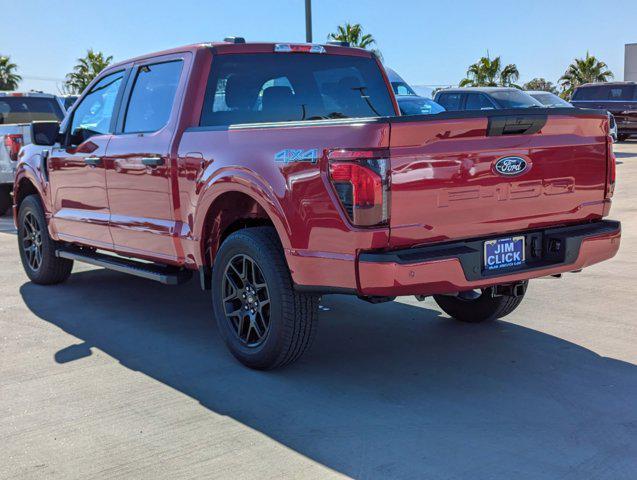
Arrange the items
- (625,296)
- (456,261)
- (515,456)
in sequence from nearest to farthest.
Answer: (515,456)
(456,261)
(625,296)

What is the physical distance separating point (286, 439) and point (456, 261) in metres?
1.22

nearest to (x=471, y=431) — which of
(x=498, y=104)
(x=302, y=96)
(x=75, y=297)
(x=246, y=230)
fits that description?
(x=246, y=230)

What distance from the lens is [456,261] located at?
4.09m

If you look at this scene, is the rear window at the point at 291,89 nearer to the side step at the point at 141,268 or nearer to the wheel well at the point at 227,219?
the wheel well at the point at 227,219

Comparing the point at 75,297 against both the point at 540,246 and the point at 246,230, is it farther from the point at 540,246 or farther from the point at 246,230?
the point at 540,246

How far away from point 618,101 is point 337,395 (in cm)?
2401

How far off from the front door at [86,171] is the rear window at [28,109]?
23.5ft

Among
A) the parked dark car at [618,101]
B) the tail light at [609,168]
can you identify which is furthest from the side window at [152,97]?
the parked dark car at [618,101]

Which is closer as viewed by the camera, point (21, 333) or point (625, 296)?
point (21, 333)

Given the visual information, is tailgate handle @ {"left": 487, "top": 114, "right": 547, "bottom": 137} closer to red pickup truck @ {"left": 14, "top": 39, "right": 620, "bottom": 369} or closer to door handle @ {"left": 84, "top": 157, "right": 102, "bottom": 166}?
red pickup truck @ {"left": 14, "top": 39, "right": 620, "bottom": 369}

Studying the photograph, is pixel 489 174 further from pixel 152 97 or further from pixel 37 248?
pixel 37 248

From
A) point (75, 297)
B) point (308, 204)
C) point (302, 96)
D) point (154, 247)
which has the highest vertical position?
point (302, 96)

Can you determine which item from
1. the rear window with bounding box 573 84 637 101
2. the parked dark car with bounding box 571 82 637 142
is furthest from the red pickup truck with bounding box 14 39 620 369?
the rear window with bounding box 573 84 637 101

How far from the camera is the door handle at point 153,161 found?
538 cm
